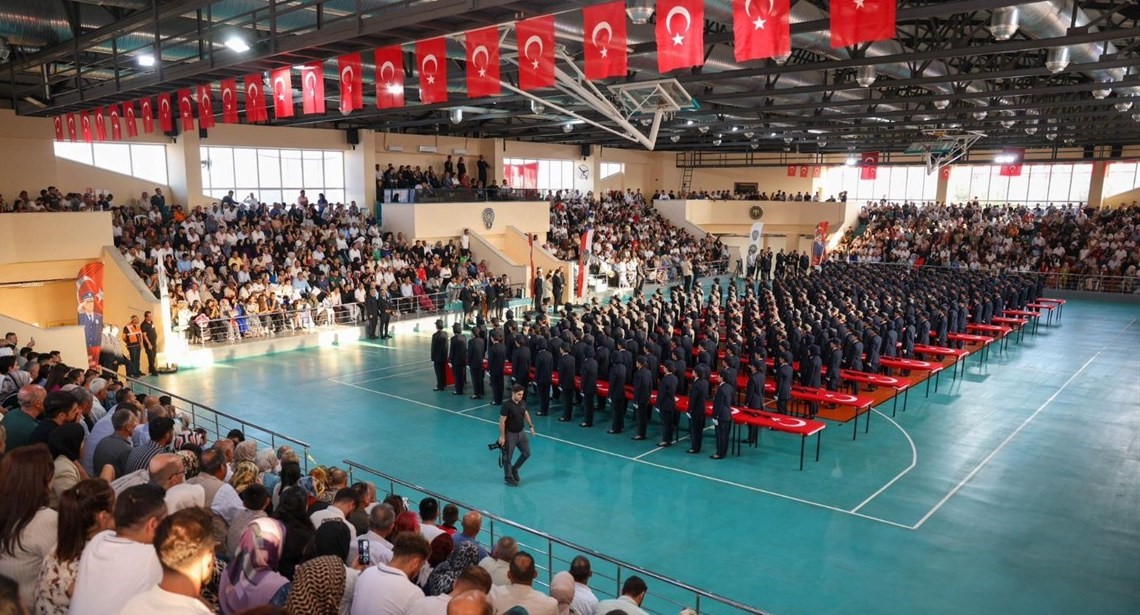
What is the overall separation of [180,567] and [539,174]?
3613 cm

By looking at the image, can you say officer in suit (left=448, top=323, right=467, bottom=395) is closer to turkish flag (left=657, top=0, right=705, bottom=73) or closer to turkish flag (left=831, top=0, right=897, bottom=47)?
turkish flag (left=657, top=0, right=705, bottom=73)

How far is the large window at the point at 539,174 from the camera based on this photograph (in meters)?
36.4

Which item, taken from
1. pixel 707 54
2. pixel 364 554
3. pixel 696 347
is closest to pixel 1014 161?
pixel 696 347

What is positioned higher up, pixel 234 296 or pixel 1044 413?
pixel 234 296

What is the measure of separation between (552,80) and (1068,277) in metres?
32.2

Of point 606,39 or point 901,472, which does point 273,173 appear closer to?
point 606,39

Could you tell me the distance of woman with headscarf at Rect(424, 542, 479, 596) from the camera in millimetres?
4664

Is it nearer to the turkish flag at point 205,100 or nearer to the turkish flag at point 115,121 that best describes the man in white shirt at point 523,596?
the turkish flag at point 205,100

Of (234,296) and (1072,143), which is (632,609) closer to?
(234,296)

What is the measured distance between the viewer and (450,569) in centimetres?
476

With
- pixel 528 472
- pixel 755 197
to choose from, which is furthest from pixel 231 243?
pixel 755 197

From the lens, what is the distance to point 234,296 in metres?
19.3

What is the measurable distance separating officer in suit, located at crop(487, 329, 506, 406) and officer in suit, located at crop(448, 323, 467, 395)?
27.5 inches

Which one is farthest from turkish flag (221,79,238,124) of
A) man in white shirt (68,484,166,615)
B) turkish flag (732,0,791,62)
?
man in white shirt (68,484,166,615)
